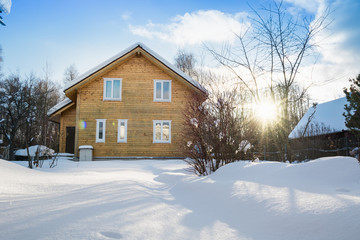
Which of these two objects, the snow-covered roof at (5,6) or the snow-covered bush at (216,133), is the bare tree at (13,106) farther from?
the snow-covered bush at (216,133)

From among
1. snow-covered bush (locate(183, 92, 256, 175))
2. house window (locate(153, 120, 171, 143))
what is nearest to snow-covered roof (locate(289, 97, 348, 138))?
snow-covered bush (locate(183, 92, 256, 175))

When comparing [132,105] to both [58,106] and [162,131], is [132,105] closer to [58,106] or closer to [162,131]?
[162,131]

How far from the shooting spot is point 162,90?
16469 millimetres

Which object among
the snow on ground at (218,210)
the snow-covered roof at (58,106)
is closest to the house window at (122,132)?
the snow-covered roof at (58,106)

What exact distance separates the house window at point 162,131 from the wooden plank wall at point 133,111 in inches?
7.8

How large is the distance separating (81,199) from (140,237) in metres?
1.49

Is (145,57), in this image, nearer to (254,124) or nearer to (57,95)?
(254,124)

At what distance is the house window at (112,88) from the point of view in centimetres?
1612

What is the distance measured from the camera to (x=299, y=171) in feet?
12.1

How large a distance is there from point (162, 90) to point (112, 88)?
315 centimetres

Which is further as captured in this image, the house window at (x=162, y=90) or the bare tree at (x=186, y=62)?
the bare tree at (x=186, y=62)

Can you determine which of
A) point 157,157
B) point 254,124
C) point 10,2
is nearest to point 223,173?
point 254,124

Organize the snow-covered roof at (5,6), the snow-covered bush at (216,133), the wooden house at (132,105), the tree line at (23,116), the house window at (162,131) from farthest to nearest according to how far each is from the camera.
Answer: the house window at (162,131) → the wooden house at (132,105) → the tree line at (23,116) → the snow-covered bush at (216,133) → the snow-covered roof at (5,6)

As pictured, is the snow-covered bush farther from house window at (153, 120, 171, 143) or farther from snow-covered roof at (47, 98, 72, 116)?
snow-covered roof at (47, 98, 72, 116)
